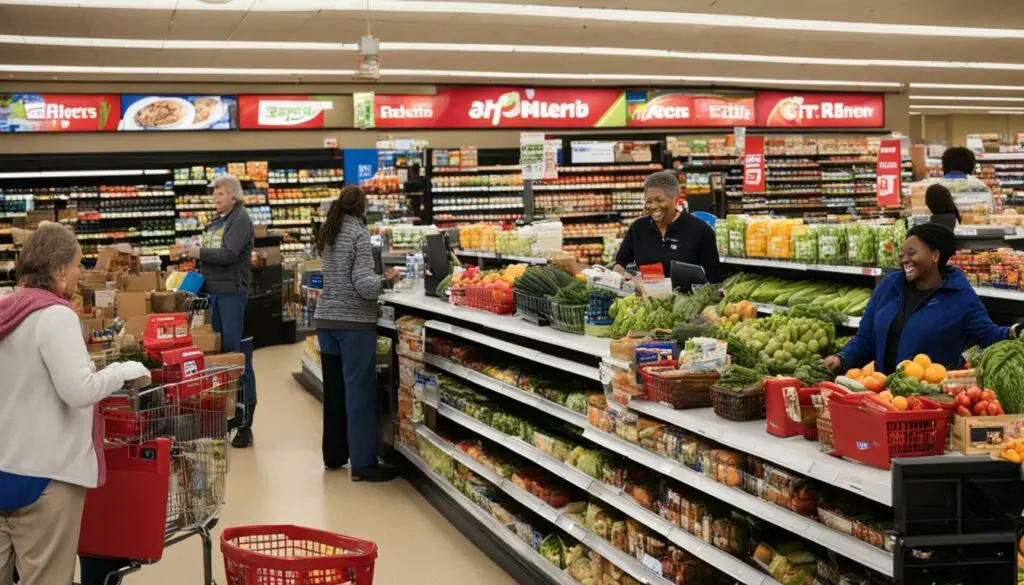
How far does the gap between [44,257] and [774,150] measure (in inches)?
627

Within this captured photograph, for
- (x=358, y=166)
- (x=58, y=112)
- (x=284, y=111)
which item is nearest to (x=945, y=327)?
(x=358, y=166)

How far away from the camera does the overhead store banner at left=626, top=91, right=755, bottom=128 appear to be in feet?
64.5

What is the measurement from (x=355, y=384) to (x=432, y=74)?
10.9 metres

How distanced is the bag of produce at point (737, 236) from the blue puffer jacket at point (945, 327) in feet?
11.7

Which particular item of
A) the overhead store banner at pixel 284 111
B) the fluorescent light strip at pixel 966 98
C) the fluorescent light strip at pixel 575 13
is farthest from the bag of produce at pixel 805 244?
the fluorescent light strip at pixel 966 98

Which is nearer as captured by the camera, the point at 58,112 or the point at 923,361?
the point at 923,361

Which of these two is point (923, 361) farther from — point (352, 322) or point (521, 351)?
point (352, 322)

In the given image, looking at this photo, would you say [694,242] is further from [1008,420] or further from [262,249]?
[262,249]

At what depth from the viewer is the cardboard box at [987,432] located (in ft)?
8.59

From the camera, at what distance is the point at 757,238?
7.51 meters

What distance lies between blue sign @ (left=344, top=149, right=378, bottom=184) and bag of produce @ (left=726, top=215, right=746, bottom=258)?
10.8 m

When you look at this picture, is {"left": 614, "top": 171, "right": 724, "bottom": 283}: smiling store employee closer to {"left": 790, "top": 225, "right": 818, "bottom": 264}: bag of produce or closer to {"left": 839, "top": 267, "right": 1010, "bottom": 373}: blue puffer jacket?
{"left": 790, "top": 225, "right": 818, "bottom": 264}: bag of produce

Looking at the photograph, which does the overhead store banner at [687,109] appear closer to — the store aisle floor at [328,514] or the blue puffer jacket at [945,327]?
the store aisle floor at [328,514]

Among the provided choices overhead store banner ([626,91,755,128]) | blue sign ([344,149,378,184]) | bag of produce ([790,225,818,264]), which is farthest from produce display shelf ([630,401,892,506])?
overhead store banner ([626,91,755,128])
